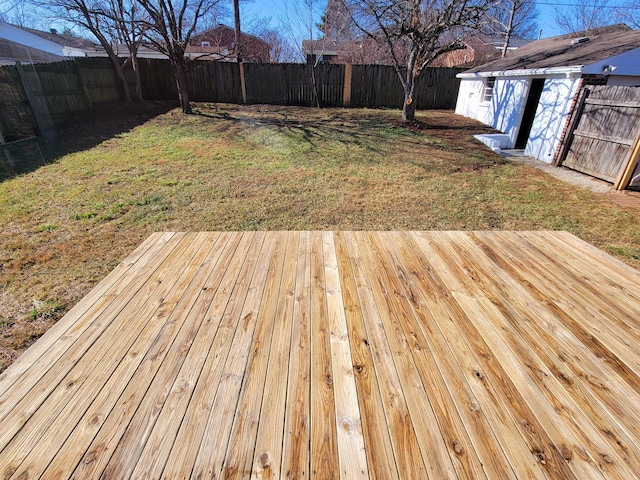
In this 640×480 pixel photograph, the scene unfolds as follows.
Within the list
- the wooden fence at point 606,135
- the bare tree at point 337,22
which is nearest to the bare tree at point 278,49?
the bare tree at point 337,22

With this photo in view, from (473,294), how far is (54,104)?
10.6m

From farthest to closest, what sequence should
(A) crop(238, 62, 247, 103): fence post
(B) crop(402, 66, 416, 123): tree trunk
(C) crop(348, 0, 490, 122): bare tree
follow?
(A) crop(238, 62, 247, 103): fence post < (B) crop(402, 66, 416, 123): tree trunk < (C) crop(348, 0, 490, 122): bare tree

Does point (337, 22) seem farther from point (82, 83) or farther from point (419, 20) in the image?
point (82, 83)

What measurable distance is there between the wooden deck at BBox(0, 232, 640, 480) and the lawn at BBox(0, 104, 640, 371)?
108 centimetres

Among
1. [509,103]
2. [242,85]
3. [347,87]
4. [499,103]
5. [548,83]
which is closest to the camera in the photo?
[548,83]

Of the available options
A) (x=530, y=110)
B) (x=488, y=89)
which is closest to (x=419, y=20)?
(x=530, y=110)

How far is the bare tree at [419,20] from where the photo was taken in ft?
24.2

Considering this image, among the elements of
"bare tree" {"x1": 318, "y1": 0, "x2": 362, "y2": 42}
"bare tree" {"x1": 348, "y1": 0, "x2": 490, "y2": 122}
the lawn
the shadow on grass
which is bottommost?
the lawn

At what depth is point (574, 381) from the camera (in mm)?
1395

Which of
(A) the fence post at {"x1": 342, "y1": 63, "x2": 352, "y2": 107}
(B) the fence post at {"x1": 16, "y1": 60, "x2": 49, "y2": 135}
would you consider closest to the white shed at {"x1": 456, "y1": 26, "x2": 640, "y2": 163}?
(A) the fence post at {"x1": 342, "y1": 63, "x2": 352, "y2": 107}

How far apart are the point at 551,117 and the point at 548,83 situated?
0.92 meters

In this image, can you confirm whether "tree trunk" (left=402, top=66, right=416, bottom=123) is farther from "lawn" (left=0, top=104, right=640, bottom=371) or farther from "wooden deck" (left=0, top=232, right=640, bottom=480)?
"wooden deck" (left=0, top=232, right=640, bottom=480)

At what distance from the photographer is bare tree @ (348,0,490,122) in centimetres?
737

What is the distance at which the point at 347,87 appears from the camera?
1257 centimetres
